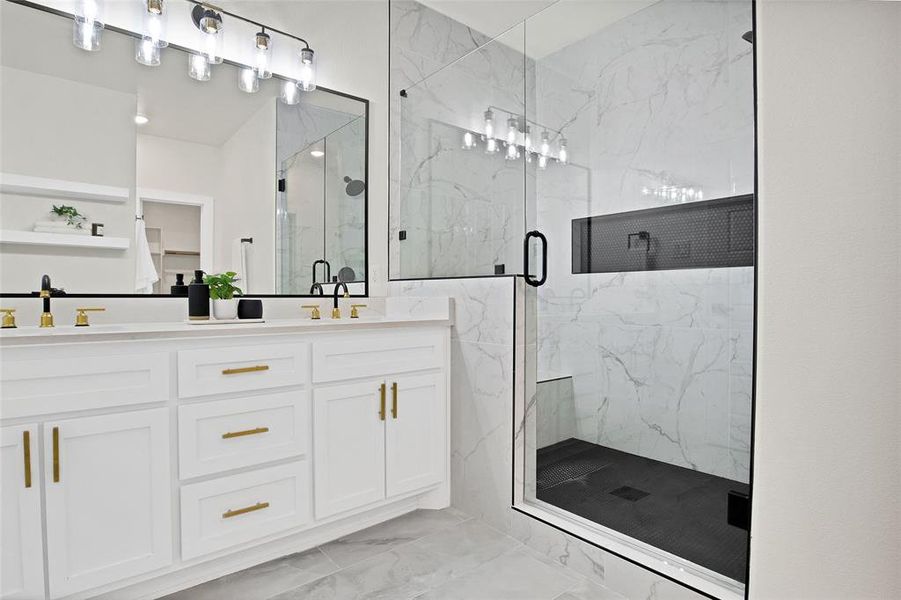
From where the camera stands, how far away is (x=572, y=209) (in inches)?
82.5

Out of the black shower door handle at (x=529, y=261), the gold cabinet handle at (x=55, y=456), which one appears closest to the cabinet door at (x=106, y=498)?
the gold cabinet handle at (x=55, y=456)

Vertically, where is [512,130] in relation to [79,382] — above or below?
above

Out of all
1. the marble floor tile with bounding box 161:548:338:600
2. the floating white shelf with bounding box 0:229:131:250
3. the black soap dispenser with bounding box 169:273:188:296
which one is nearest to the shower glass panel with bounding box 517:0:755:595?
the marble floor tile with bounding box 161:548:338:600

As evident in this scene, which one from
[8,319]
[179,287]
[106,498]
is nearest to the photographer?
[106,498]

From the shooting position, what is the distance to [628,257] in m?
1.93

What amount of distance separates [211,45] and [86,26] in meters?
0.44

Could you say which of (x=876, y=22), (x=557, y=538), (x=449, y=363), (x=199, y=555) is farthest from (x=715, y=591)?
(x=199, y=555)

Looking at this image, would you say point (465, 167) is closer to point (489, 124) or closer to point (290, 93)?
point (489, 124)

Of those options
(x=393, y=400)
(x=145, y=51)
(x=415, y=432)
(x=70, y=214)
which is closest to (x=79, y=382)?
(x=70, y=214)

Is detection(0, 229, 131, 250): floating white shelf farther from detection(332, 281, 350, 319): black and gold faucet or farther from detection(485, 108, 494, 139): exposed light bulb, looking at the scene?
detection(485, 108, 494, 139): exposed light bulb

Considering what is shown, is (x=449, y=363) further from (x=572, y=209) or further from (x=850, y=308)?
(x=850, y=308)

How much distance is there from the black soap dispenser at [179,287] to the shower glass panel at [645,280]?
4.79 feet

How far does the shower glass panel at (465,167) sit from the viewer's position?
2.30 metres

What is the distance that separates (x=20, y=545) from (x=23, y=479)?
0.57 ft
